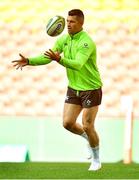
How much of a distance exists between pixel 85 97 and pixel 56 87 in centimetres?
622

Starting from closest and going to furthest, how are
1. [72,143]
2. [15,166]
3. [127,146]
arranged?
1. [15,166]
2. [127,146]
3. [72,143]

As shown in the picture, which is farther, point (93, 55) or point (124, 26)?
point (124, 26)

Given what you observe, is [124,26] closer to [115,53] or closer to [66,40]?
[115,53]

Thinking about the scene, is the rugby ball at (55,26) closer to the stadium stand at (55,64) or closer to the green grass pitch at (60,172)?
the green grass pitch at (60,172)

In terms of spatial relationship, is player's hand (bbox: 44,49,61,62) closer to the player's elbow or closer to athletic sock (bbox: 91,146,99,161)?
the player's elbow

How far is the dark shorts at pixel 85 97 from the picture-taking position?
977 cm

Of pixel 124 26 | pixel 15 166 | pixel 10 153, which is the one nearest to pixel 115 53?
pixel 124 26

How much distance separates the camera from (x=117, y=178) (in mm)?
9414

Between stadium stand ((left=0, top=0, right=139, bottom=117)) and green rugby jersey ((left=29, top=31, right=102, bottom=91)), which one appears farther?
stadium stand ((left=0, top=0, right=139, bottom=117))

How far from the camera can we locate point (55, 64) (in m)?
15.9

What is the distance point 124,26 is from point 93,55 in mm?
6179

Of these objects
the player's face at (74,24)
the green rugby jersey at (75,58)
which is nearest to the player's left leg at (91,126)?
the green rugby jersey at (75,58)

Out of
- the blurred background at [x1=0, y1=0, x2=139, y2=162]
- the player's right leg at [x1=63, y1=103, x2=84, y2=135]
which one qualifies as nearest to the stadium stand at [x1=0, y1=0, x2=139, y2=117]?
the blurred background at [x1=0, y1=0, x2=139, y2=162]

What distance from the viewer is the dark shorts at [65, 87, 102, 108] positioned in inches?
385
